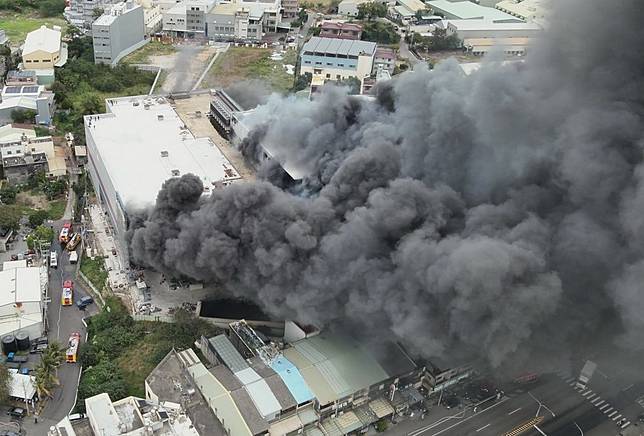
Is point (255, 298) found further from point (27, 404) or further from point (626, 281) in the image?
point (626, 281)

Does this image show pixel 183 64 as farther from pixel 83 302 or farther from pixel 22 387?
pixel 22 387

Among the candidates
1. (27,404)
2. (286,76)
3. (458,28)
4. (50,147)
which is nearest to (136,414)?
(27,404)

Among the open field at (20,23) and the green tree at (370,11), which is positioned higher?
the green tree at (370,11)

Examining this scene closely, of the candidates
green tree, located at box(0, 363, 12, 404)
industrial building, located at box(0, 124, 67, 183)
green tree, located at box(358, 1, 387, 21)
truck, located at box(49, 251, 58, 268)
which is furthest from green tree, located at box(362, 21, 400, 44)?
green tree, located at box(0, 363, 12, 404)

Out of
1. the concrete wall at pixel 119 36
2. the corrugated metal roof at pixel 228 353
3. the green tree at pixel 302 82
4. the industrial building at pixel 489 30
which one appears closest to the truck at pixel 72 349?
the corrugated metal roof at pixel 228 353

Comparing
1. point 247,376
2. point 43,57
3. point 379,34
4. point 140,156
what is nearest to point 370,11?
point 379,34

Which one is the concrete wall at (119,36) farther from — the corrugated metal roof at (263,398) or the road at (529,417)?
the road at (529,417)
